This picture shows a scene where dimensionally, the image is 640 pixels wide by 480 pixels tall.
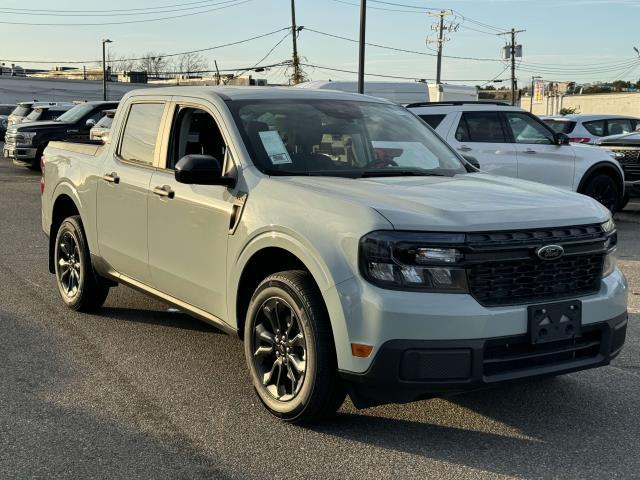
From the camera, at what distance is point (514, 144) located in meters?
11.4

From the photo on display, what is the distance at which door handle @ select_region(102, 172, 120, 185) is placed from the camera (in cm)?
556

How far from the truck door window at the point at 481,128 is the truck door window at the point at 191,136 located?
7.00 meters

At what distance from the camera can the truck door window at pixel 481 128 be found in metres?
11.5

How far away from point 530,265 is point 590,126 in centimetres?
1347

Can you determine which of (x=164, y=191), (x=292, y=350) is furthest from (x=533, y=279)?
(x=164, y=191)

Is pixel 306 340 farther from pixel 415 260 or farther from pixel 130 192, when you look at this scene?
pixel 130 192

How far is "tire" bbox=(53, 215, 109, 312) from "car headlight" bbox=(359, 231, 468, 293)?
11.0 ft

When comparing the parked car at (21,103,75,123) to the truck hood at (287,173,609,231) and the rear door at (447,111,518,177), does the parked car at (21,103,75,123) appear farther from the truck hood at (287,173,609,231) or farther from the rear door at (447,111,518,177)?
the truck hood at (287,173,609,231)

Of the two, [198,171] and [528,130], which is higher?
[528,130]

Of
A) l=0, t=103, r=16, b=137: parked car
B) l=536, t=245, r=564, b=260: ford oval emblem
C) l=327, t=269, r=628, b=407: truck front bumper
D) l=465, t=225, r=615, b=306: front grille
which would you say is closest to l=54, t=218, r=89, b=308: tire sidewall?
l=327, t=269, r=628, b=407: truck front bumper

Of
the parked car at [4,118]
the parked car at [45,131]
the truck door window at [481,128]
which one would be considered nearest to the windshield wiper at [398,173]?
the truck door window at [481,128]

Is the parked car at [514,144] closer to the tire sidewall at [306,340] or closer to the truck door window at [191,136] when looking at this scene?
the truck door window at [191,136]

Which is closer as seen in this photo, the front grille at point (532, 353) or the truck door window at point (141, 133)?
the front grille at point (532, 353)

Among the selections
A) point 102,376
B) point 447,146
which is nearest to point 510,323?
point 447,146
